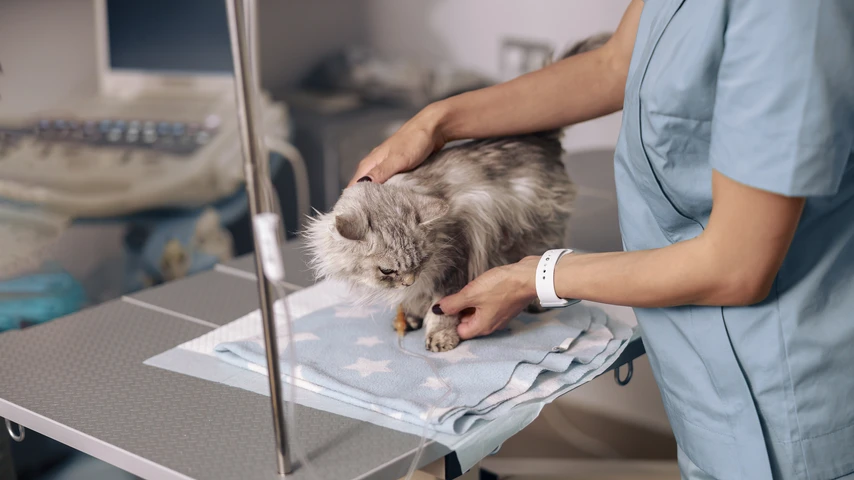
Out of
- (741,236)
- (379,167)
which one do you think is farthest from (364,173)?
(741,236)

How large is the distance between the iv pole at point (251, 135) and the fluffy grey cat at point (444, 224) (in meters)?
0.37

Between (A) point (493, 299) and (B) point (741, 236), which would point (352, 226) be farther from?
(B) point (741, 236)

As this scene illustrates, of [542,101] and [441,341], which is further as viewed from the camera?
[542,101]

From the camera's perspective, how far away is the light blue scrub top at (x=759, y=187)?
35.2 inches

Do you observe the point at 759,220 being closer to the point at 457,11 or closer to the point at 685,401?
the point at 685,401

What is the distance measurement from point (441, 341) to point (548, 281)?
0.26 meters

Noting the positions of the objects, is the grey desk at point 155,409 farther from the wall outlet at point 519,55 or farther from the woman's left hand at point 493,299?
the wall outlet at point 519,55

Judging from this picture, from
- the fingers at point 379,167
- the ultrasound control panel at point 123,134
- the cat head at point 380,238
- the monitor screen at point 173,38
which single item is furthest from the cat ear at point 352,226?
the monitor screen at point 173,38

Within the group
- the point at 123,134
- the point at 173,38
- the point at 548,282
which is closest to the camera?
the point at 548,282

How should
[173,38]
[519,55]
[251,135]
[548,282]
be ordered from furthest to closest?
1. [519,55]
2. [173,38]
3. [548,282]
4. [251,135]

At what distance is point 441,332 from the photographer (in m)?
1.38

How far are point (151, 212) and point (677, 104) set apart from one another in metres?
2.10

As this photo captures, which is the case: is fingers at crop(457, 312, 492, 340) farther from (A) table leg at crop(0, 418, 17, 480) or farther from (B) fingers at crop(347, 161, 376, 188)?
(A) table leg at crop(0, 418, 17, 480)

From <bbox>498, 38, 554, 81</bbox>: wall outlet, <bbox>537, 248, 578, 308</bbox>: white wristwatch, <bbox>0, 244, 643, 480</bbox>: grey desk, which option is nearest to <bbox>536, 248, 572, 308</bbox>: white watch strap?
<bbox>537, 248, 578, 308</bbox>: white wristwatch
